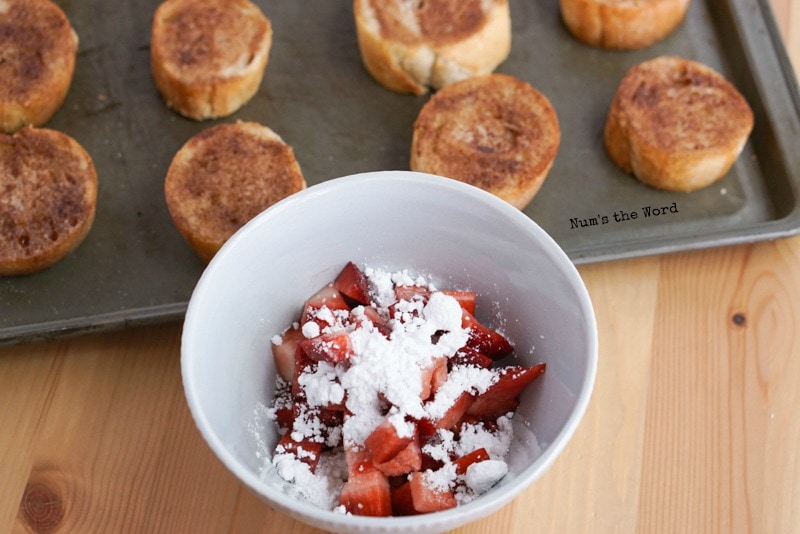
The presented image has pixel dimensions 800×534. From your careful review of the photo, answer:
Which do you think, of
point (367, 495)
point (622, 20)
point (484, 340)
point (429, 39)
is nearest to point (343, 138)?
point (429, 39)

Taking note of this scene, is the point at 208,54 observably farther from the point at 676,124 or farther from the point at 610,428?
the point at 610,428

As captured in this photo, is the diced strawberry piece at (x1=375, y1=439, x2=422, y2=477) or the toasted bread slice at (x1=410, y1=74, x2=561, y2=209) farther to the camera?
the toasted bread slice at (x1=410, y1=74, x2=561, y2=209)

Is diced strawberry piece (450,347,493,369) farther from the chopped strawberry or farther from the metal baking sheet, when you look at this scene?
the metal baking sheet

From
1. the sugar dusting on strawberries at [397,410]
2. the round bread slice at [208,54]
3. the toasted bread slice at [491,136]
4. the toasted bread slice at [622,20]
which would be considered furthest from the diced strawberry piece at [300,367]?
the toasted bread slice at [622,20]

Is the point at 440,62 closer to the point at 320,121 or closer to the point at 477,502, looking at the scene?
the point at 320,121

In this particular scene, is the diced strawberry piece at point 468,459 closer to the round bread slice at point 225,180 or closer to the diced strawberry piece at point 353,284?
the diced strawberry piece at point 353,284

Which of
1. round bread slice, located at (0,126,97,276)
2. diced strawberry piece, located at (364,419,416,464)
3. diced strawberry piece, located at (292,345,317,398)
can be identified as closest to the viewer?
diced strawberry piece, located at (364,419,416,464)

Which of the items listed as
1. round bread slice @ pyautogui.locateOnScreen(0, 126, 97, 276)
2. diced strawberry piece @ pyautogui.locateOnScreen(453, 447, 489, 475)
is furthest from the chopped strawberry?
round bread slice @ pyautogui.locateOnScreen(0, 126, 97, 276)
